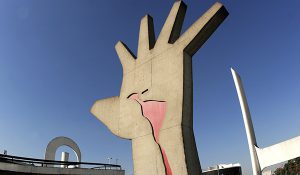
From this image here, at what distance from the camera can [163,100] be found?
8609 millimetres

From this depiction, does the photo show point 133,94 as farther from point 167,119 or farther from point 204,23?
point 204,23

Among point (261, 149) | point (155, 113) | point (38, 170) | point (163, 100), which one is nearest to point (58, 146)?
point (38, 170)

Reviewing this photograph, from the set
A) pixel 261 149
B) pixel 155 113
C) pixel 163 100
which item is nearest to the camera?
pixel 163 100

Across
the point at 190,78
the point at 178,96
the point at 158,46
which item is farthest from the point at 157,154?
the point at 158,46

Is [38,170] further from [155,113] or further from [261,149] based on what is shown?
[261,149]

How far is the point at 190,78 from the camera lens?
8.55 m

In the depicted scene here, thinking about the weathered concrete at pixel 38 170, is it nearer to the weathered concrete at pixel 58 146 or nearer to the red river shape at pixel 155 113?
the weathered concrete at pixel 58 146

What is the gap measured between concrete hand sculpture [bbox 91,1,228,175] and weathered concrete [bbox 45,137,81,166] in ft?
48.5

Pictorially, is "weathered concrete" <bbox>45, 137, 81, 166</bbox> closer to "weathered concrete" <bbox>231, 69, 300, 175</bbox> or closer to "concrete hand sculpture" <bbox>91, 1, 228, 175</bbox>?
"concrete hand sculpture" <bbox>91, 1, 228, 175</bbox>

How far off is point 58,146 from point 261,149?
82.1ft

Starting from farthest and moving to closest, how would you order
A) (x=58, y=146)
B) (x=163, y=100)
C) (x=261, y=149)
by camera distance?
(x=261, y=149)
(x=58, y=146)
(x=163, y=100)

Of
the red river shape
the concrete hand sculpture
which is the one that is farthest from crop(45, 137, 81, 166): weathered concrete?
the red river shape

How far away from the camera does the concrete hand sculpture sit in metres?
7.93

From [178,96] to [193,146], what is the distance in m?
1.46
